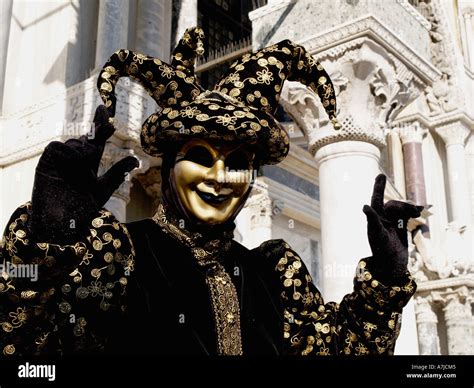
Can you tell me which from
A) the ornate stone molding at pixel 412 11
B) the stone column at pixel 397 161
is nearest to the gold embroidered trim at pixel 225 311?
the ornate stone molding at pixel 412 11

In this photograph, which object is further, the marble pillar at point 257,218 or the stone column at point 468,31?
the stone column at point 468,31

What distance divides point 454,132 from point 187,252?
10.4m

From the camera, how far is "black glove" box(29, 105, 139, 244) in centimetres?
122

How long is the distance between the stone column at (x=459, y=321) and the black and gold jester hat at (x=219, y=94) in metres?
8.34

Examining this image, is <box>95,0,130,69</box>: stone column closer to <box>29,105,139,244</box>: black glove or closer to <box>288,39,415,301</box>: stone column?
<box>288,39,415,301</box>: stone column

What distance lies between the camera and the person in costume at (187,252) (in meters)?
1.26

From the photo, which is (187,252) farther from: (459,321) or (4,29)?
(459,321)


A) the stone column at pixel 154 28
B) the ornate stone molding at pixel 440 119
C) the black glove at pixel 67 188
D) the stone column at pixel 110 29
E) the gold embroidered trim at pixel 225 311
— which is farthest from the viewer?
the ornate stone molding at pixel 440 119

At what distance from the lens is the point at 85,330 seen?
1354 millimetres

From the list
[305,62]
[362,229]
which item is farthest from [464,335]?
[305,62]

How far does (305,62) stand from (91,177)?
81 centimetres

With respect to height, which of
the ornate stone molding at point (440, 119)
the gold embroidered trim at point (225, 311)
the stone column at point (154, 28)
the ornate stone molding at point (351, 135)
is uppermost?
the ornate stone molding at point (440, 119)

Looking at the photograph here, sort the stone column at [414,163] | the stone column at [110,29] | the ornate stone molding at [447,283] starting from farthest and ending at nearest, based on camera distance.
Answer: the stone column at [414,163], the ornate stone molding at [447,283], the stone column at [110,29]

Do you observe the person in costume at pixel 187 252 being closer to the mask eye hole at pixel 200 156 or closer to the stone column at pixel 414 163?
the mask eye hole at pixel 200 156
